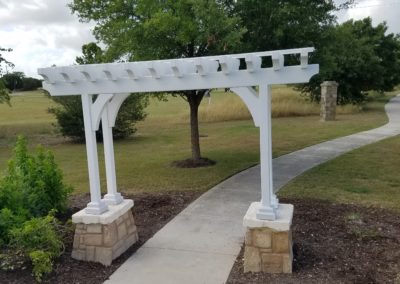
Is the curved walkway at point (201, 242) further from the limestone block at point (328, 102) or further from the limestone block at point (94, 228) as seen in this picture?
the limestone block at point (328, 102)

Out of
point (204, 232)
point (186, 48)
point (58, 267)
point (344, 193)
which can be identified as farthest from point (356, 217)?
point (186, 48)

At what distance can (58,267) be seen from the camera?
14.3ft

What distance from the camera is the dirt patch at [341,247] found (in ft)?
13.0

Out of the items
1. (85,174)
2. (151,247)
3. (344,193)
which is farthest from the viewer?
(85,174)

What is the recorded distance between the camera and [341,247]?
4625mm

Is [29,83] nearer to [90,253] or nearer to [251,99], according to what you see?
[90,253]

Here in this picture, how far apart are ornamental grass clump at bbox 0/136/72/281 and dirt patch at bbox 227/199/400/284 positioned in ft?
6.30

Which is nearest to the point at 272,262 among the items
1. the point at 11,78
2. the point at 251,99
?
the point at 251,99

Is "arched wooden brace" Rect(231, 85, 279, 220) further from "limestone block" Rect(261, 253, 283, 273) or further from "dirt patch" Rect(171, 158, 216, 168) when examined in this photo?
"dirt patch" Rect(171, 158, 216, 168)

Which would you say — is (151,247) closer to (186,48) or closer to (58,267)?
(58,267)

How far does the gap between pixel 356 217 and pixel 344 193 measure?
52.1 inches

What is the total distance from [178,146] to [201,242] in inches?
323

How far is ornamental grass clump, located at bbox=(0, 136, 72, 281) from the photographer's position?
4.25 m

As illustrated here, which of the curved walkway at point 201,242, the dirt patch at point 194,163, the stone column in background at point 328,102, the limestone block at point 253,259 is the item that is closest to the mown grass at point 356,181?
the curved walkway at point 201,242
